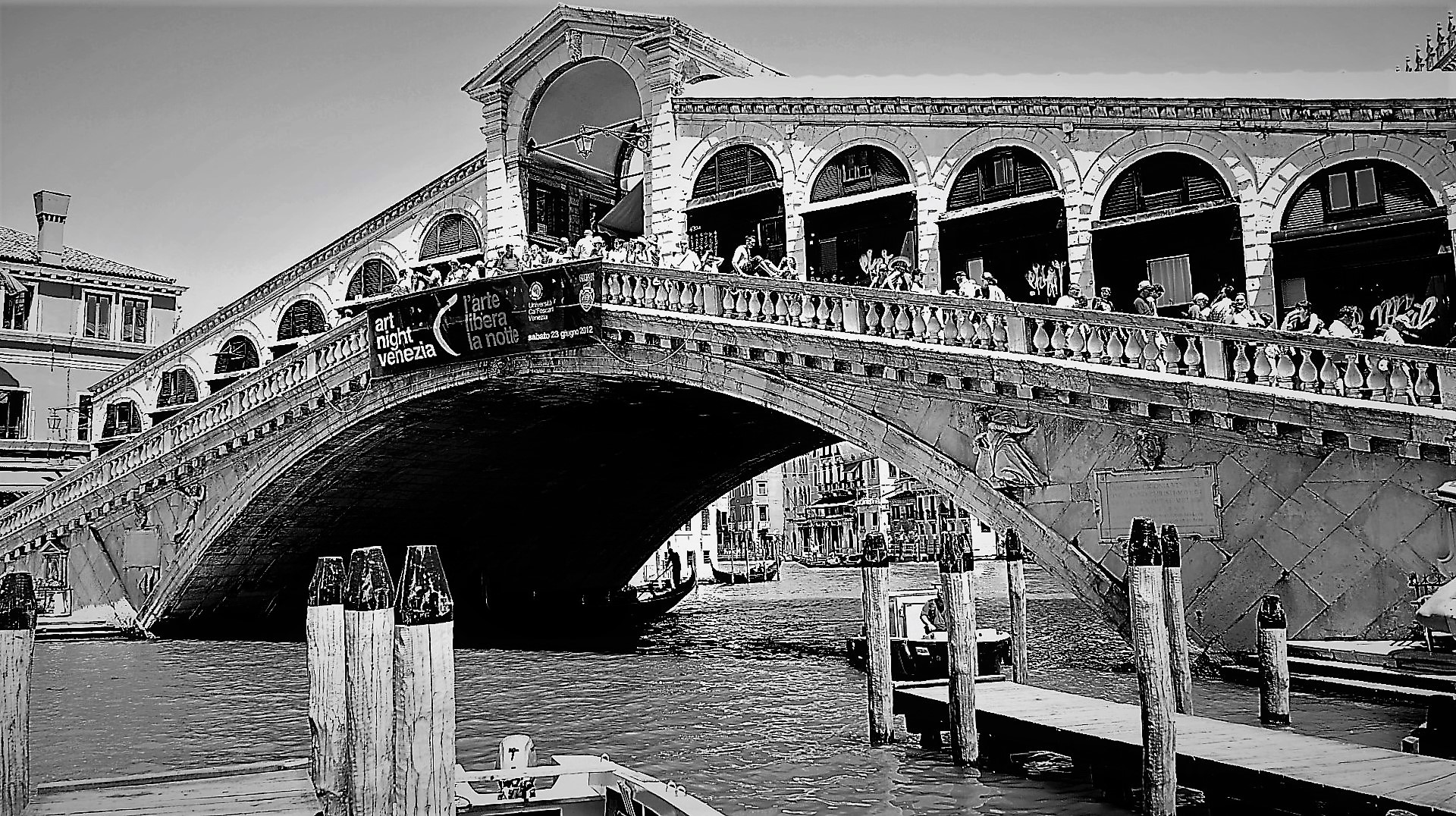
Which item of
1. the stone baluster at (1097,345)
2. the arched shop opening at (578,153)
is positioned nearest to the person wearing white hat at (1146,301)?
the stone baluster at (1097,345)

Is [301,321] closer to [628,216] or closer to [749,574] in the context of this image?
[628,216]

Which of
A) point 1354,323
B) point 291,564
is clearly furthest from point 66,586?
point 1354,323

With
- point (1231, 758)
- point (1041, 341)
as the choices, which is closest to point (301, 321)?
point (1041, 341)

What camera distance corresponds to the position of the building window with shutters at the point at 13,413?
3130cm

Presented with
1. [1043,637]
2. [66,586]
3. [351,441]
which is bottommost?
[1043,637]

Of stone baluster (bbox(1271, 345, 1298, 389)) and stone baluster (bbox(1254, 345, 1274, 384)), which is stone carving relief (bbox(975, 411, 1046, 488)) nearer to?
stone baluster (bbox(1254, 345, 1274, 384))

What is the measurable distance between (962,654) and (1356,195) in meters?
9.48

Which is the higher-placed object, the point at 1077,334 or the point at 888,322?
the point at 888,322

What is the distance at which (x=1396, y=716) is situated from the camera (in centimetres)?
1092

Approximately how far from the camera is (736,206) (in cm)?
2053

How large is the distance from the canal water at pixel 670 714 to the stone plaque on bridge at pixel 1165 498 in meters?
1.74

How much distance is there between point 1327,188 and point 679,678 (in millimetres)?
10725

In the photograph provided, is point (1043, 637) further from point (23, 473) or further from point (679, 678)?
point (23, 473)

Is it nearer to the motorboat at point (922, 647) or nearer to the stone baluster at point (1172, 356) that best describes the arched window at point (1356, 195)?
the stone baluster at point (1172, 356)
